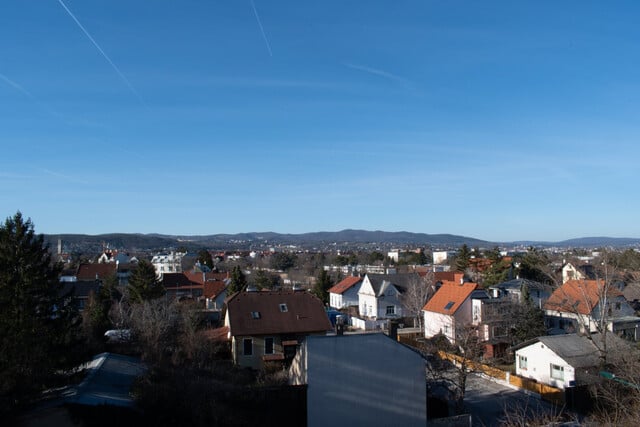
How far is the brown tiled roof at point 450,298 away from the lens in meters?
40.6

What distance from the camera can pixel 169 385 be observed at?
67.7 feet

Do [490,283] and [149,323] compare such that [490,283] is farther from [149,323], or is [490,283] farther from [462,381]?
[149,323]

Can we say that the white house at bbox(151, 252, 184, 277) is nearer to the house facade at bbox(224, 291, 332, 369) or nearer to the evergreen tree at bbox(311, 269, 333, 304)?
the evergreen tree at bbox(311, 269, 333, 304)

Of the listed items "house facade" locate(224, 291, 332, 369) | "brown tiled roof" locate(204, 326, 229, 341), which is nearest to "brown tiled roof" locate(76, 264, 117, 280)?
"brown tiled roof" locate(204, 326, 229, 341)

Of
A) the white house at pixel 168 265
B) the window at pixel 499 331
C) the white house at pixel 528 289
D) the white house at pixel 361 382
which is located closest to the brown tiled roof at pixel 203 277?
the white house at pixel 528 289

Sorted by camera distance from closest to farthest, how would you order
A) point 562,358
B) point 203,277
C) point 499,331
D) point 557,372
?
point 562,358 → point 557,372 → point 499,331 → point 203,277

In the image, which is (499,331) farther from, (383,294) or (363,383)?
(363,383)

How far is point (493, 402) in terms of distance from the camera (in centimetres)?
2588

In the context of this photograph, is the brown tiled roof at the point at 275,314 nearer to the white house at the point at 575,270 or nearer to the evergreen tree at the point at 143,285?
the evergreen tree at the point at 143,285

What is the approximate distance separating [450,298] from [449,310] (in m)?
1.61

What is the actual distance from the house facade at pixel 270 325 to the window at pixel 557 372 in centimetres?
1346

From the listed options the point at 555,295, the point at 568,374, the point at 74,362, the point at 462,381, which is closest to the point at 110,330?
the point at 74,362

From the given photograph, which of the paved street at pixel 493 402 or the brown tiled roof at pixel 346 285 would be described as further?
the brown tiled roof at pixel 346 285

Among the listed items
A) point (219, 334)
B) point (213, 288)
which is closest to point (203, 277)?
point (213, 288)
